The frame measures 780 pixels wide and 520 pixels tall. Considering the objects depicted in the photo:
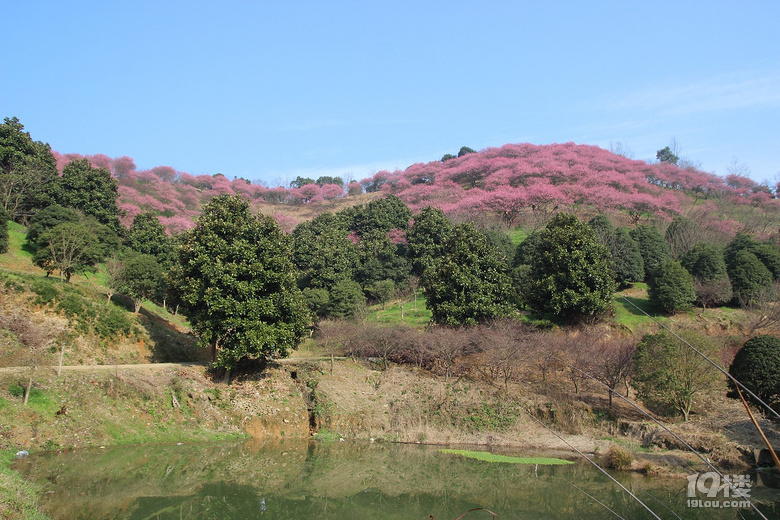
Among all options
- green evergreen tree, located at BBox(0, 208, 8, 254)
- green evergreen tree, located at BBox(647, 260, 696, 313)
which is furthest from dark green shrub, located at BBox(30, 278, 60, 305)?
green evergreen tree, located at BBox(647, 260, 696, 313)

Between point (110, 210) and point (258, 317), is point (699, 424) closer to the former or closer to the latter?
point (258, 317)

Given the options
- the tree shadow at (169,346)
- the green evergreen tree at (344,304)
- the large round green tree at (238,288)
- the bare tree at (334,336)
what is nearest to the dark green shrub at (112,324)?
the tree shadow at (169,346)

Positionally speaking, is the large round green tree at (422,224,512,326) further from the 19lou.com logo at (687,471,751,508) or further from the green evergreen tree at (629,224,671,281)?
the 19lou.com logo at (687,471,751,508)

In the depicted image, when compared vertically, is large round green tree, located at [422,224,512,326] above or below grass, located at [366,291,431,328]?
above

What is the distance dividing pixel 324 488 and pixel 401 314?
18434 mm

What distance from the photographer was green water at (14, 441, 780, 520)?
11.2m

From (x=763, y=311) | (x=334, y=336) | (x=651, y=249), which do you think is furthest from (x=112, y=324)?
(x=651, y=249)

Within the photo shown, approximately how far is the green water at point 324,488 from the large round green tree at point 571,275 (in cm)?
997

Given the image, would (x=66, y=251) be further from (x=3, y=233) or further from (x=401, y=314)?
(x=401, y=314)

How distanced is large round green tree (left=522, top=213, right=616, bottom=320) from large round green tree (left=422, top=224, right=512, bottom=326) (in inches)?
69.3

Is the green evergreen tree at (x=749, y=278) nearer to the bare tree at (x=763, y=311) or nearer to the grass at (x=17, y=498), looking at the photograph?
the bare tree at (x=763, y=311)

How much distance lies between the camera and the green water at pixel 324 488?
11.2 m

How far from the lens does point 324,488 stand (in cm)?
1311

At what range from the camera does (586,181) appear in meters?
51.4
